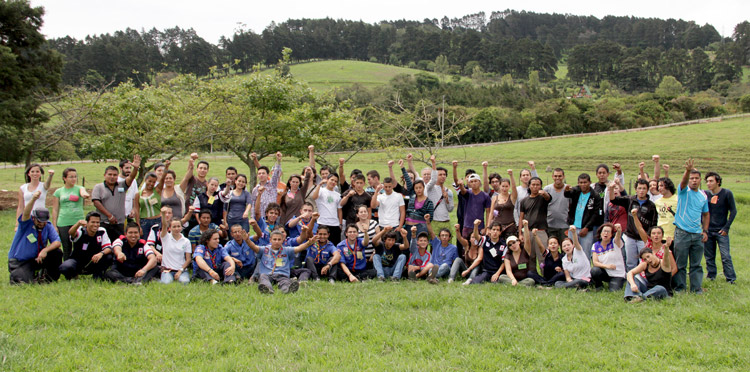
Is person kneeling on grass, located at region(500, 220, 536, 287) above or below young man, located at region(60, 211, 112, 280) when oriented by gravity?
below

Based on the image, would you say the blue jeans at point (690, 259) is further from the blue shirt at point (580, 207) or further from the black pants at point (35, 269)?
the black pants at point (35, 269)

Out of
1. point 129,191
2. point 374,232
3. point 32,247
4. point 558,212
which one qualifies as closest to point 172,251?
point 129,191

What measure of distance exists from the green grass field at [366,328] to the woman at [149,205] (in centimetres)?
130

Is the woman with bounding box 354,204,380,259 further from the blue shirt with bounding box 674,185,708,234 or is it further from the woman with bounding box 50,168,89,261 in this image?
the blue shirt with bounding box 674,185,708,234

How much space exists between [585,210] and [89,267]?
837 centimetres

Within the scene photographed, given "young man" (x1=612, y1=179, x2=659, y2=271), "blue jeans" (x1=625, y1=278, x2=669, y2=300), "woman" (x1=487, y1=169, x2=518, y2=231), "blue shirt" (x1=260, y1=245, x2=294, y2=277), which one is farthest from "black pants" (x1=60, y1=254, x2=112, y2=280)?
"young man" (x1=612, y1=179, x2=659, y2=271)

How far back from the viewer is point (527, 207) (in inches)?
336

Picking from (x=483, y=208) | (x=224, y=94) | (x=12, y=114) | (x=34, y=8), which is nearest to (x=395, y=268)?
(x=483, y=208)

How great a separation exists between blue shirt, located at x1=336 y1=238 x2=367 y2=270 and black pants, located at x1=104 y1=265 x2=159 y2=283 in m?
3.07

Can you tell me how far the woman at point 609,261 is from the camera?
7668 mm

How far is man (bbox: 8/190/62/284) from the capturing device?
764cm

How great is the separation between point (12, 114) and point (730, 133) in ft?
155

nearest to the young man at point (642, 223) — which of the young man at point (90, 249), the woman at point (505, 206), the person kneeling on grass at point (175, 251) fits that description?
the woman at point (505, 206)

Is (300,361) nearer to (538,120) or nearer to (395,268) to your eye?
(395,268)
